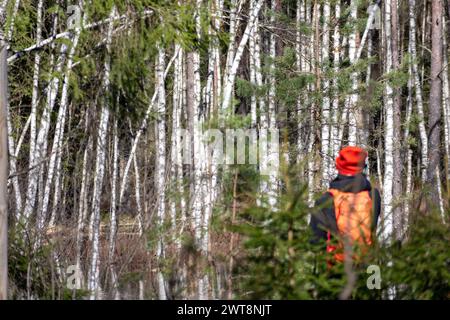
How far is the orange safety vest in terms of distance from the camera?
566cm

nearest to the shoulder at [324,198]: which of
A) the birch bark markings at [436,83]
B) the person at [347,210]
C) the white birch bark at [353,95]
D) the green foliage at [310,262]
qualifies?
the person at [347,210]

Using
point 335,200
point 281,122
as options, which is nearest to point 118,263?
point 335,200

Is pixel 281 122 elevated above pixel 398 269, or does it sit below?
above

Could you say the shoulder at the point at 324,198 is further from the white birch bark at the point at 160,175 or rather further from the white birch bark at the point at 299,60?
the white birch bark at the point at 299,60

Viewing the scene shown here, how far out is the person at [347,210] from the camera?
569cm

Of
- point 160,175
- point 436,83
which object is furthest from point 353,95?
point 160,175

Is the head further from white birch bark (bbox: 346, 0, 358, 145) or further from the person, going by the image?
white birch bark (bbox: 346, 0, 358, 145)

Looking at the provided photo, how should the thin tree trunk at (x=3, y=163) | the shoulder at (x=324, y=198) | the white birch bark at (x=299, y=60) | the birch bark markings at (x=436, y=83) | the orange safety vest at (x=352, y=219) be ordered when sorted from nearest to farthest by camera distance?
the orange safety vest at (x=352, y=219)
the shoulder at (x=324, y=198)
the thin tree trunk at (x=3, y=163)
the white birch bark at (x=299, y=60)
the birch bark markings at (x=436, y=83)

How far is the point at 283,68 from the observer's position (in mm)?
15359

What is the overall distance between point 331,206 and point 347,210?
0.17 metres

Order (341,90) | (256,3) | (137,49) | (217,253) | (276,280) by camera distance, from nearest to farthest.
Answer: (276,280)
(217,253)
(137,49)
(256,3)
(341,90)
